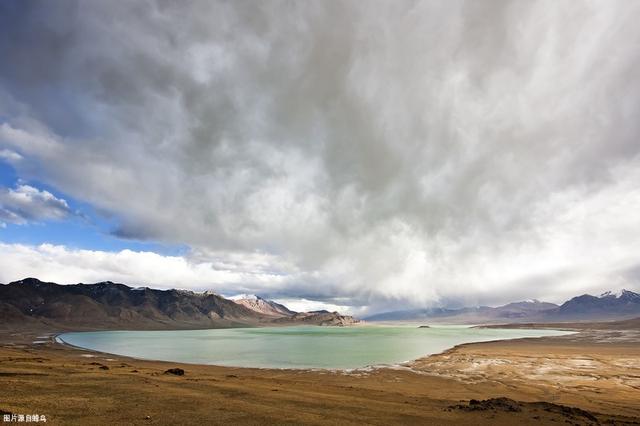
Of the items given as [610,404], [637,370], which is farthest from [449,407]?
[637,370]

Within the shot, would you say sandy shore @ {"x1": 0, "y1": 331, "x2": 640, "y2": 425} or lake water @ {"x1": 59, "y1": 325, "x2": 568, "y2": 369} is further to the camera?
lake water @ {"x1": 59, "y1": 325, "x2": 568, "y2": 369}

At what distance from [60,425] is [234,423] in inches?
266

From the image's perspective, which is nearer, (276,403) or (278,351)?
(276,403)

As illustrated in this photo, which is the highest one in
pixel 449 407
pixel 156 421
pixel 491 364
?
pixel 156 421

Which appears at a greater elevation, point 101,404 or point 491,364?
point 101,404

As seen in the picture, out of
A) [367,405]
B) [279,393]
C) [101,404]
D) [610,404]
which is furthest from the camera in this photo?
[610,404]

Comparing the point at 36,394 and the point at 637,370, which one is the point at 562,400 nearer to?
the point at 637,370

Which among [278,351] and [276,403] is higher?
[276,403]

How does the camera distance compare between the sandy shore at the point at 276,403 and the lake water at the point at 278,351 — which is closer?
the sandy shore at the point at 276,403

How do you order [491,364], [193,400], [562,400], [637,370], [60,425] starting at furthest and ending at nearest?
[491,364] < [637,370] < [562,400] < [193,400] < [60,425]

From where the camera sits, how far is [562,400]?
29.1 meters

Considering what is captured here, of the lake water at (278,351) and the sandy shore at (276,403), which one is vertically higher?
the sandy shore at (276,403)

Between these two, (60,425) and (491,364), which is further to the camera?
(491,364)

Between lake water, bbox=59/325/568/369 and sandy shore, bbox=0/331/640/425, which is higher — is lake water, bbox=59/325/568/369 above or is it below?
below
